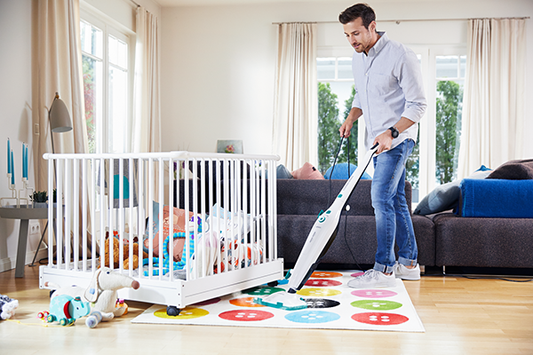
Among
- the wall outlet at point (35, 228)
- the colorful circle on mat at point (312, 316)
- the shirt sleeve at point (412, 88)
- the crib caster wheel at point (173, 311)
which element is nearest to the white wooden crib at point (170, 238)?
the crib caster wheel at point (173, 311)

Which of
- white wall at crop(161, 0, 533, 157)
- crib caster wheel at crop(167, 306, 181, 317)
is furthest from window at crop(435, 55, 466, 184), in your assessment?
crib caster wheel at crop(167, 306, 181, 317)

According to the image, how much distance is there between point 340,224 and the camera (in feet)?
9.22

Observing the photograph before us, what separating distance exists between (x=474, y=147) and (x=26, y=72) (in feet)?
14.9

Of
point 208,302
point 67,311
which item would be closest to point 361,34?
point 208,302

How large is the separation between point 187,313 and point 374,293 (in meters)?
0.88

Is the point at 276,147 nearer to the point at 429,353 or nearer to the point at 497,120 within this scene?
the point at 497,120

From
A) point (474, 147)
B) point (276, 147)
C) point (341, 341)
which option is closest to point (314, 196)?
point (341, 341)

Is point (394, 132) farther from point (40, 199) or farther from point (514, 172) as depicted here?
point (40, 199)

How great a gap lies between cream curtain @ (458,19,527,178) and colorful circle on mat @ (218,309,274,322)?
4.30m

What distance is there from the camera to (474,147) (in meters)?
5.59

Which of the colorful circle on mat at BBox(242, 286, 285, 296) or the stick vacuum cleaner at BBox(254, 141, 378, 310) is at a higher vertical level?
the stick vacuum cleaner at BBox(254, 141, 378, 310)

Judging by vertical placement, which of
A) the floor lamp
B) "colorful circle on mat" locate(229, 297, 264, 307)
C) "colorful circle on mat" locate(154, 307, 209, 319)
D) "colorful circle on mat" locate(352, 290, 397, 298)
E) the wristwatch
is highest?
the floor lamp

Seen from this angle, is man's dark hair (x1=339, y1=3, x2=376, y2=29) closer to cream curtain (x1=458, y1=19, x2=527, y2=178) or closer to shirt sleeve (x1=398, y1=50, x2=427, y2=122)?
shirt sleeve (x1=398, y1=50, x2=427, y2=122)

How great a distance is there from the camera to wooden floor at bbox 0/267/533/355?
1.54m
